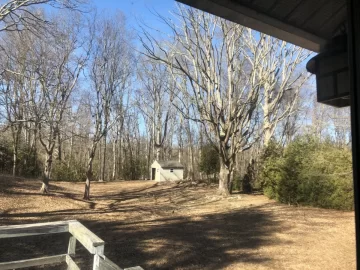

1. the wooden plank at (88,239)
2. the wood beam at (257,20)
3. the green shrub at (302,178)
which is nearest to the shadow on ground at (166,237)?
the green shrub at (302,178)

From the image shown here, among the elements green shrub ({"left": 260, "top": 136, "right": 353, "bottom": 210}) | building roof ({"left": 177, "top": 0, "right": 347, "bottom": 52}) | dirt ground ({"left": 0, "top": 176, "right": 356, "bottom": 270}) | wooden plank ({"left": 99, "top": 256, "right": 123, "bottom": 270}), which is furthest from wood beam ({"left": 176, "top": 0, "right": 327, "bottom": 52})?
green shrub ({"left": 260, "top": 136, "right": 353, "bottom": 210})

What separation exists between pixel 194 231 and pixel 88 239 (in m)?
5.26

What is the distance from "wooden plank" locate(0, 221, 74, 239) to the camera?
2324 millimetres

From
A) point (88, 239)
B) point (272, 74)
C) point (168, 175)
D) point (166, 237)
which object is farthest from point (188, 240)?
point (168, 175)

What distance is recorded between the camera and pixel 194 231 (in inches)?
274

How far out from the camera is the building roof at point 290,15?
4.11 feet

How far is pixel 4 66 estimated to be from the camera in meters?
9.53

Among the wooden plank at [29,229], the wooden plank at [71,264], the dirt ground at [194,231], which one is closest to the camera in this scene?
the wooden plank at [29,229]

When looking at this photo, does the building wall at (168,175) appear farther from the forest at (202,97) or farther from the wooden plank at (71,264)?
the wooden plank at (71,264)

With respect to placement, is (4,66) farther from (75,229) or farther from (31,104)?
(75,229)

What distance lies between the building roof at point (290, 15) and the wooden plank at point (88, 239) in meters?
1.51

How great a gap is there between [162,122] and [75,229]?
2379 cm

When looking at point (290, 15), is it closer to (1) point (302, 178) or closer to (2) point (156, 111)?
(1) point (302, 178)

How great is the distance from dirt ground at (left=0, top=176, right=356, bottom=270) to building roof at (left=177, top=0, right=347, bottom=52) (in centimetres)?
170
